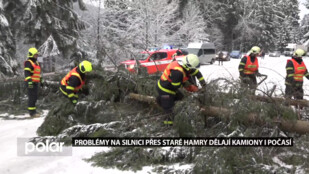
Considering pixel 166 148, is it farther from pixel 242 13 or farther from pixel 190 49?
pixel 242 13

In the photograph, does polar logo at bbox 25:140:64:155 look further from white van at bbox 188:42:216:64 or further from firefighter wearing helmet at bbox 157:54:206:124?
white van at bbox 188:42:216:64

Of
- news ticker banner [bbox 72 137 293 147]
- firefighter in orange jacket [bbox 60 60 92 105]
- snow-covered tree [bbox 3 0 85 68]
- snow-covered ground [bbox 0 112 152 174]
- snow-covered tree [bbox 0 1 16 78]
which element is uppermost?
snow-covered tree [bbox 3 0 85 68]

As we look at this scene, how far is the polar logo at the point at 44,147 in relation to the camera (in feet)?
14.1

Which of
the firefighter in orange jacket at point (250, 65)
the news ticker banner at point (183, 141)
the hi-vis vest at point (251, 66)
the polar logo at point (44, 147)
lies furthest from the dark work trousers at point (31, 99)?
the hi-vis vest at point (251, 66)

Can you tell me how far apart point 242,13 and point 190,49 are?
31654 mm

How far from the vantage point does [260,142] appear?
3.54 meters

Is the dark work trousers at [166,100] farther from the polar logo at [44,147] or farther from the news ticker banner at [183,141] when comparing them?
the polar logo at [44,147]

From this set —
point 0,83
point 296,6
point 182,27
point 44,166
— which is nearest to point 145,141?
point 44,166

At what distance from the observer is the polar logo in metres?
4.29

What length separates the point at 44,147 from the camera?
14.3ft

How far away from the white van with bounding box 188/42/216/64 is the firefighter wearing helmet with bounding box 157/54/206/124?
56.8ft

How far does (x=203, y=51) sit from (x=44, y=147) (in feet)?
62.7

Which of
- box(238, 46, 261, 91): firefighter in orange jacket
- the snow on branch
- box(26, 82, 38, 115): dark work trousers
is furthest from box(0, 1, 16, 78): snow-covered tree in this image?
box(238, 46, 261, 91): firefighter in orange jacket

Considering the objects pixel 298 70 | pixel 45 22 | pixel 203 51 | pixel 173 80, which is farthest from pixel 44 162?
pixel 203 51
